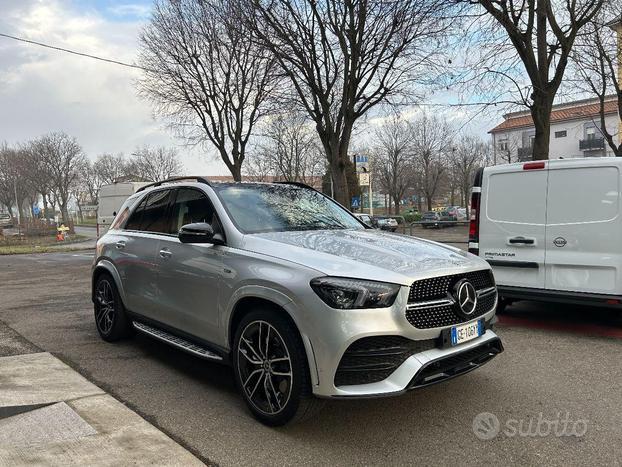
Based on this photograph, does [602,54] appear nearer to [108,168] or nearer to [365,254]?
[365,254]

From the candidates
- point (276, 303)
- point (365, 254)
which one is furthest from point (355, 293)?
point (276, 303)

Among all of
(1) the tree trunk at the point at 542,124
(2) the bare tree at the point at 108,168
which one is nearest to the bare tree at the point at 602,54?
(1) the tree trunk at the point at 542,124

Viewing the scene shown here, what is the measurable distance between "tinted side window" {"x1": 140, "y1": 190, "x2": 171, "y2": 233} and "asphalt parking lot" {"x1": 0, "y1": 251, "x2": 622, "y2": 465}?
132 centimetres

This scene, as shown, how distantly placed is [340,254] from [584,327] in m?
4.24

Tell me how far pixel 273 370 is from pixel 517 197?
13.5 ft

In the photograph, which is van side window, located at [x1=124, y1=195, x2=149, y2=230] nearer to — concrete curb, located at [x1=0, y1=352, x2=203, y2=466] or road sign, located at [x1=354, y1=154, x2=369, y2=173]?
concrete curb, located at [x1=0, y1=352, x2=203, y2=466]

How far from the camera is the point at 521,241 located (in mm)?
6078

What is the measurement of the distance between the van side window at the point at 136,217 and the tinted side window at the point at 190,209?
2.63ft

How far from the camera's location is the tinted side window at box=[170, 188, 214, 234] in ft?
14.5

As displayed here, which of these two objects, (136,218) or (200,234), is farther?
(136,218)

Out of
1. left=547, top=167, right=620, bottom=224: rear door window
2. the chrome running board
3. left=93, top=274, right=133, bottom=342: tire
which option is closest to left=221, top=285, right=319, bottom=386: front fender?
the chrome running board

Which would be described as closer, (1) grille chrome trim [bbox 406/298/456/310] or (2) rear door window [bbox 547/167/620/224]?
(1) grille chrome trim [bbox 406/298/456/310]

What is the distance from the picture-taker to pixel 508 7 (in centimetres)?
1118

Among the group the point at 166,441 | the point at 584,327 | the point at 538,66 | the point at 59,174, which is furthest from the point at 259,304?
the point at 59,174
